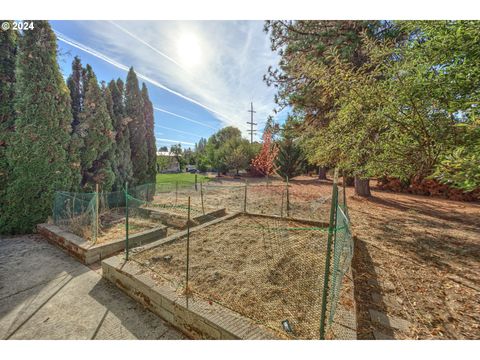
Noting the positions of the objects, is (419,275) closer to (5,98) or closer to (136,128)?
(5,98)

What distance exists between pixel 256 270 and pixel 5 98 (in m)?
8.13

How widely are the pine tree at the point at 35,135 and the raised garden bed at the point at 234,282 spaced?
4399 millimetres

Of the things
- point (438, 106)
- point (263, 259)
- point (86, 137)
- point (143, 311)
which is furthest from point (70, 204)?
point (438, 106)

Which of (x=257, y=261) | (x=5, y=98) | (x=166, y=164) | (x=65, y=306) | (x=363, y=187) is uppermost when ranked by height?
(x=5, y=98)

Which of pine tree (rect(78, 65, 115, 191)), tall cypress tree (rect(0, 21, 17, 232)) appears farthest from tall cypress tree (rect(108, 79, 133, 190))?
tall cypress tree (rect(0, 21, 17, 232))

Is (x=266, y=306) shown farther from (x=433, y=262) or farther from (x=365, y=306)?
(x=433, y=262)

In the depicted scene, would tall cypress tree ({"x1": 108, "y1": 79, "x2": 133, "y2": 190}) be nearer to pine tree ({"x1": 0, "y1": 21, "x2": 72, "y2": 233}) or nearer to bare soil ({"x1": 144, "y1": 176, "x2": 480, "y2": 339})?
pine tree ({"x1": 0, "y1": 21, "x2": 72, "y2": 233})

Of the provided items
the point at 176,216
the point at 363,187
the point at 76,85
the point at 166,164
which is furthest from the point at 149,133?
the point at 166,164

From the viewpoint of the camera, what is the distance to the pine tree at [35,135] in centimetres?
542

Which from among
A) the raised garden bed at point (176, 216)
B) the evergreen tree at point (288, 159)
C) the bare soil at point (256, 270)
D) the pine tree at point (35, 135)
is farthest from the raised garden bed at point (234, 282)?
the evergreen tree at point (288, 159)

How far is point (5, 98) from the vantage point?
18.1 feet

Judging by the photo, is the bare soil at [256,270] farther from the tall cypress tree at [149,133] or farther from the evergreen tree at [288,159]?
the evergreen tree at [288,159]

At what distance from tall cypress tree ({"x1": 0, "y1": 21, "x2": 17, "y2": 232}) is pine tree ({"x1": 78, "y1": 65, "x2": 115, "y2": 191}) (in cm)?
165

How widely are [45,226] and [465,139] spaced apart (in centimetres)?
862
